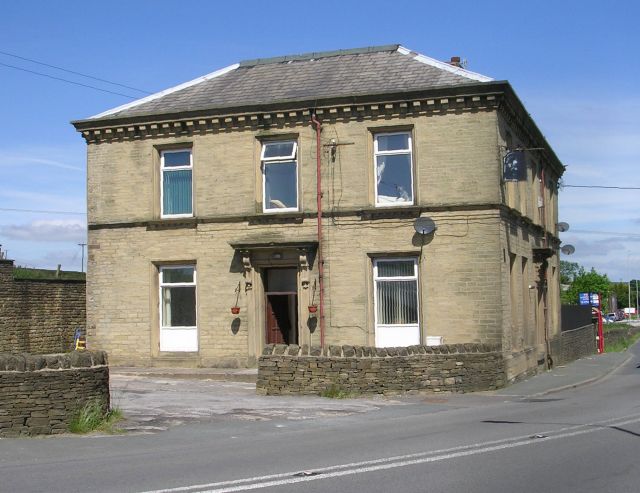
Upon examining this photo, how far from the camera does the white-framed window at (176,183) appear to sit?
24047 millimetres

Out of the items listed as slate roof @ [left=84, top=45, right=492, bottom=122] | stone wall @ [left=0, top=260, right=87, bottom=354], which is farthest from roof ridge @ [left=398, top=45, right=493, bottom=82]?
stone wall @ [left=0, top=260, right=87, bottom=354]

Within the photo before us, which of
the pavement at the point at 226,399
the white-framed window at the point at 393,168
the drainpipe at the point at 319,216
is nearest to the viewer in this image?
the pavement at the point at 226,399

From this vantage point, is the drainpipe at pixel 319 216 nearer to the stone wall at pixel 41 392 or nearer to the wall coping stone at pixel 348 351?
the wall coping stone at pixel 348 351

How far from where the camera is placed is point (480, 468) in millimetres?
9211

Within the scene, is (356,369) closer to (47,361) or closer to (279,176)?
(279,176)

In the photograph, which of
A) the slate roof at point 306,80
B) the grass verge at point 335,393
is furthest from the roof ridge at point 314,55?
the grass verge at point 335,393

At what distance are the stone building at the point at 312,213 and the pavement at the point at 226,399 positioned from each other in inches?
47.6

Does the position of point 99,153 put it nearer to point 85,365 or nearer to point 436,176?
point 436,176

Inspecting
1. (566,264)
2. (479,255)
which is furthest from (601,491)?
(566,264)

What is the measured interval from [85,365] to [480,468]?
256 inches

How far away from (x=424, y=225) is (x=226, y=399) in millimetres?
7170

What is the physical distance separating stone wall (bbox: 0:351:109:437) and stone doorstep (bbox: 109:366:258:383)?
29.1 feet

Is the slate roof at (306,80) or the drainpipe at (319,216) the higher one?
the slate roof at (306,80)

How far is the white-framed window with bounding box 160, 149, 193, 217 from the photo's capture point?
24047 mm
